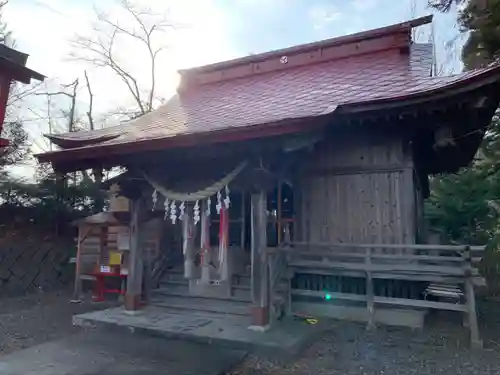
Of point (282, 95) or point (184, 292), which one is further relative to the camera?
point (282, 95)

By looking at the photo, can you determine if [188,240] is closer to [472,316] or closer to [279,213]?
[279,213]

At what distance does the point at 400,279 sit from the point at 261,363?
92.4 inches

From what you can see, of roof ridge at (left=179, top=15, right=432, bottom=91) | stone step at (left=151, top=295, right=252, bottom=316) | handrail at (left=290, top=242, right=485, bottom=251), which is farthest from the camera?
roof ridge at (left=179, top=15, right=432, bottom=91)

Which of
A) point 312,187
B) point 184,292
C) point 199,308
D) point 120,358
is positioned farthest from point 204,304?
A: point 312,187

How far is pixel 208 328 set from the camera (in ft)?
18.2

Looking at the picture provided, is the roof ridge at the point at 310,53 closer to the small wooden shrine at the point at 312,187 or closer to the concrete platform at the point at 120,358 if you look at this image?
the small wooden shrine at the point at 312,187

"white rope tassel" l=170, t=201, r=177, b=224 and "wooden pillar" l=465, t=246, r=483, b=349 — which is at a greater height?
"white rope tassel" l=170, t=201, r=177, b=224

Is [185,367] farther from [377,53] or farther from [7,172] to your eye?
[7,172]

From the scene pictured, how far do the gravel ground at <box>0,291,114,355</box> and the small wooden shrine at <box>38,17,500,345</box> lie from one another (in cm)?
132

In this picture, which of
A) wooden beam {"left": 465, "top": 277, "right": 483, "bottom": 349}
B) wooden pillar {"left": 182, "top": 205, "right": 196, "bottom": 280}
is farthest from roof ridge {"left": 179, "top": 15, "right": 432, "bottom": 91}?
wooden beam {"left": 465, "top": 277, "right": 483, "bottom": 349}

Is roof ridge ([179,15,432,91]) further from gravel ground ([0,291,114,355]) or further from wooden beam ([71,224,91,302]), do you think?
gravel ground ([0,291,114,355])

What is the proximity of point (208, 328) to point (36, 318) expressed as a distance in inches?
150

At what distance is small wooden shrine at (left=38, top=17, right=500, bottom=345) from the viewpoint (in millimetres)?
5184

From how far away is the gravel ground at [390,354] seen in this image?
169 inches
